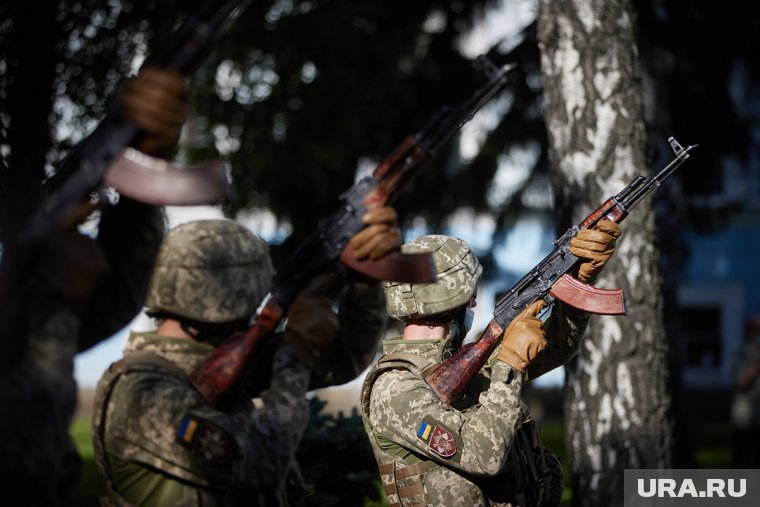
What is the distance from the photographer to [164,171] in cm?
286

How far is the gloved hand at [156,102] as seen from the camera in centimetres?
279

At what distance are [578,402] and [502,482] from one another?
1.67 m

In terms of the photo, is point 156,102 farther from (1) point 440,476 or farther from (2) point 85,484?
(2) point 85,484

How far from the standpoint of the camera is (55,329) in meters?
2.87

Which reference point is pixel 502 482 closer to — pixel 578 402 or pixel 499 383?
pixel 499 383

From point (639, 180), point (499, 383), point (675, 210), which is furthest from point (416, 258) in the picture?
point (675, 210)

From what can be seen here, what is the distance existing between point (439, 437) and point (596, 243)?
47.8 inches

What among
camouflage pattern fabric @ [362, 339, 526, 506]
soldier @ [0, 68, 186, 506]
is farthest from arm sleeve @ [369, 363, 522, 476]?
soldier @ [0, 68, 186, 506]

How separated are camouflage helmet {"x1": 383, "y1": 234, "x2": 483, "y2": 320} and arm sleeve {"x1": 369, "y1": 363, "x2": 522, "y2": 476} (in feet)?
1.14

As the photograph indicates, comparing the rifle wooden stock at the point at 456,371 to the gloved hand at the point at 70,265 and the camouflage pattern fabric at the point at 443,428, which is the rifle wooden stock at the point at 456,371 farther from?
the gloved hand at the point at 70,265

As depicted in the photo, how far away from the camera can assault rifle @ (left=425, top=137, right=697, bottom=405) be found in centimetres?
402

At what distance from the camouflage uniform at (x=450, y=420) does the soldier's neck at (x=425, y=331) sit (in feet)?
0.14

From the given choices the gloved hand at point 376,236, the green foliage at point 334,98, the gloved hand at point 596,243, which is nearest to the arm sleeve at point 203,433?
the gloved hand at point 376,236

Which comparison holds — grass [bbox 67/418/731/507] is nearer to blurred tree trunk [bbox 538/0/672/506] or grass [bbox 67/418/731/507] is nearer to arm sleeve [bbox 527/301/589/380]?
blurred tree trunk [bbox 538/0/672/506]
